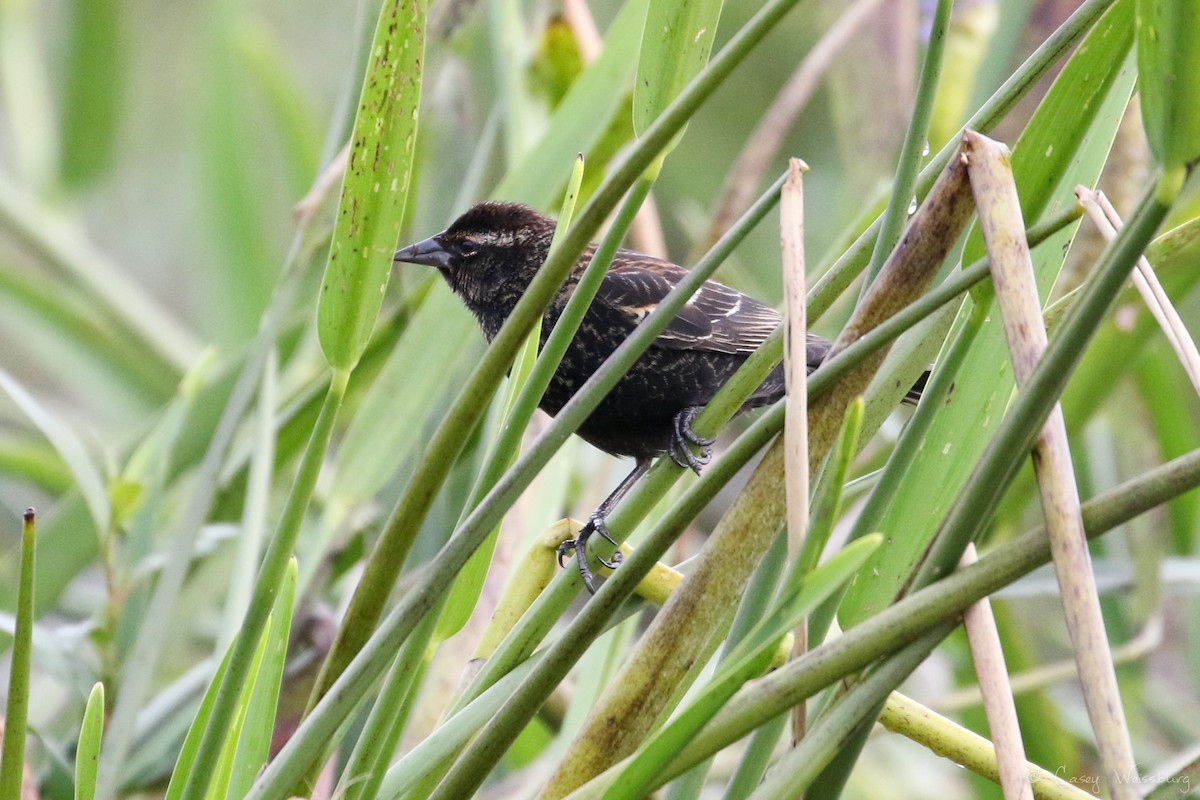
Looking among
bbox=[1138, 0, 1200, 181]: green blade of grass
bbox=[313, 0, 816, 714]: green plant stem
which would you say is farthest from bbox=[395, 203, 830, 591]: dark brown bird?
bbox=[1138, 0, 1200, 181]: green blade of grass

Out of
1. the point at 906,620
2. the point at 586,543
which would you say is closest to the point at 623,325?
the point at 586,543

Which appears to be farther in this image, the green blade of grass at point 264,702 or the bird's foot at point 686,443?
the bird's foot at point 686,443

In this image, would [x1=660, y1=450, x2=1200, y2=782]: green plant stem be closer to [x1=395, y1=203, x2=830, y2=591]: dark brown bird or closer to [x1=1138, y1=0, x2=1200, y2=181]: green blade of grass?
[x1=1138, y1=0, x2=1200, y2=181]: green blade of grass

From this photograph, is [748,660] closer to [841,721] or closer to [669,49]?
[841,721]

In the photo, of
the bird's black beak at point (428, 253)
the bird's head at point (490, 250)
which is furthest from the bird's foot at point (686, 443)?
the bird's black beak at point (428, 253)

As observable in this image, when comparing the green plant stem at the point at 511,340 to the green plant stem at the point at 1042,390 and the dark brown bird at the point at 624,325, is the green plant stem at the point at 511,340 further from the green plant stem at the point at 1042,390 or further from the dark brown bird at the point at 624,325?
the dark brown bird at the point at 624,325

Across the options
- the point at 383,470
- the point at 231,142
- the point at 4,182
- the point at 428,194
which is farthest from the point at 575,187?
the point at 4,182

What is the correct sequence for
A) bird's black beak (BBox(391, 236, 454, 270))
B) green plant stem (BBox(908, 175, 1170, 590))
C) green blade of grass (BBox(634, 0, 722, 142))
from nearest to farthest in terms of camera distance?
green plant stem (BBox(908, 175, 1170, 590)), green blade of grass (BBox(634, 0, 722, 142)), bird's black beak (BBox(391, 236, 454, 270))
